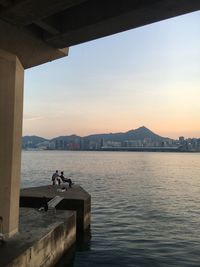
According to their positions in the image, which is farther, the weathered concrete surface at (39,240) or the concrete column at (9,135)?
the concrete column at (9,135)

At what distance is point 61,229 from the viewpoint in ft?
54.2

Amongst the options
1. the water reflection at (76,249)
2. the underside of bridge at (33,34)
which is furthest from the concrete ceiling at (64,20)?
the water reflection at (76,249)

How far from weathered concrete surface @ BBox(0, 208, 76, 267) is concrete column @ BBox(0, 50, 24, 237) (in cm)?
87

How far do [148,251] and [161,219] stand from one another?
8.80 m

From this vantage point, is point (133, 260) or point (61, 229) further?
point (133, 260)

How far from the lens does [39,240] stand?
13.7 m

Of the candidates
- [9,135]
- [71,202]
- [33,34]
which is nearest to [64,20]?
[33,34]

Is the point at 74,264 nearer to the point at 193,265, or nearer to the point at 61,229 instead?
the point at 61,229

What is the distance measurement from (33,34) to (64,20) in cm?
142

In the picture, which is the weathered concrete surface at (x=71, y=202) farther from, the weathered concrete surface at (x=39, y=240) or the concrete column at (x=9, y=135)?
the concrete column at (x=9, y=135)

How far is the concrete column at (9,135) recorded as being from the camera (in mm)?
14039

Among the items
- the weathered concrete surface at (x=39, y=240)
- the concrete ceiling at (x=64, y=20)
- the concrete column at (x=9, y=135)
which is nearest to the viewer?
the concrete ceiling at (x=64, y=20)

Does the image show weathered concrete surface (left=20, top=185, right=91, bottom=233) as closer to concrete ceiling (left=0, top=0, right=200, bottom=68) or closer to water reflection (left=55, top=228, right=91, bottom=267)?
water reflection (left=55, top=228, right=91, bottom=267)

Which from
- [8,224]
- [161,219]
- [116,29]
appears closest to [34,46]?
[116,29]
